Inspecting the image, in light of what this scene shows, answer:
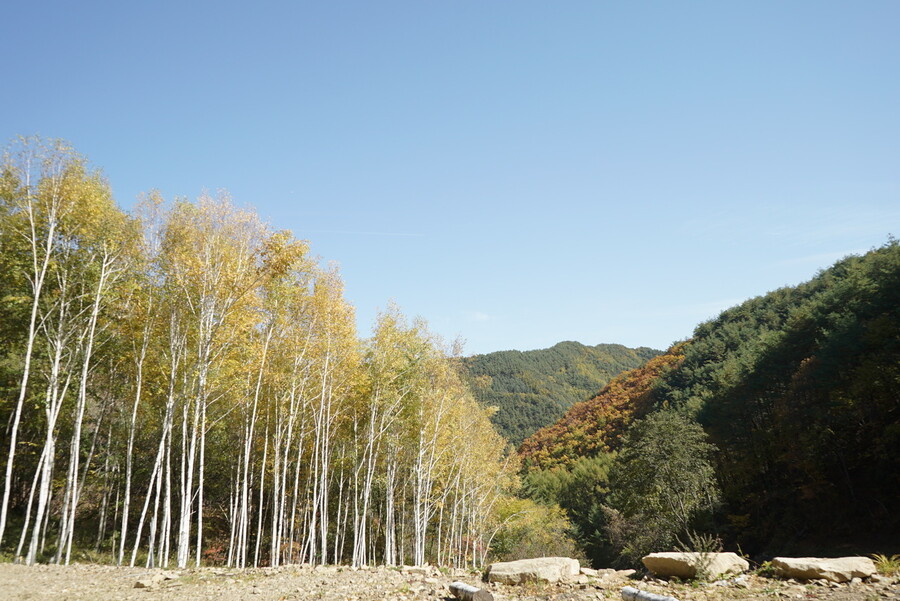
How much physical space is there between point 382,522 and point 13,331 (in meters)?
18.6

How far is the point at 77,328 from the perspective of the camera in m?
12.5

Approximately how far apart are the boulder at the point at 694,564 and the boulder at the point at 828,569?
71 centimetres

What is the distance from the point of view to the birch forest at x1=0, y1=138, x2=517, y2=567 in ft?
37.9

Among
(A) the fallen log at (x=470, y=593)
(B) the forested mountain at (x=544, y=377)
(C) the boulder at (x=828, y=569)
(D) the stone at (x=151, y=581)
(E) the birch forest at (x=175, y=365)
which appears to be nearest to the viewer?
(A) the fallen log at (x=470, y=593)

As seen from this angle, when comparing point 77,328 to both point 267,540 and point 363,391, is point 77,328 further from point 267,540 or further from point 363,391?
point 267,540

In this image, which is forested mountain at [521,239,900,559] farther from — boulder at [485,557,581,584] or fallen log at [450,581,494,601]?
fallen log at [450,581,494,601]

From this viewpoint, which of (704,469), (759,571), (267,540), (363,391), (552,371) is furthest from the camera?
(552,371)

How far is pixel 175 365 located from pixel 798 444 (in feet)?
97.2

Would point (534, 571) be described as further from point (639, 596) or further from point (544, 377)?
point (544, 377)

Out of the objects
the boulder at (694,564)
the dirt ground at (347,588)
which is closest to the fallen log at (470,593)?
the dirt ground at (347,588)

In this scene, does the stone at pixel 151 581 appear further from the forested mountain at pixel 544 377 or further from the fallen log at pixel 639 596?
the forested mountain at pixel 544 377

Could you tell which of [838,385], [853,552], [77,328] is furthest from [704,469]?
[77,328]

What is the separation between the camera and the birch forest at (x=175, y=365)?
11.6 m

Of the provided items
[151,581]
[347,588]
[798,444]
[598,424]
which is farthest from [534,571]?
[598,424]
